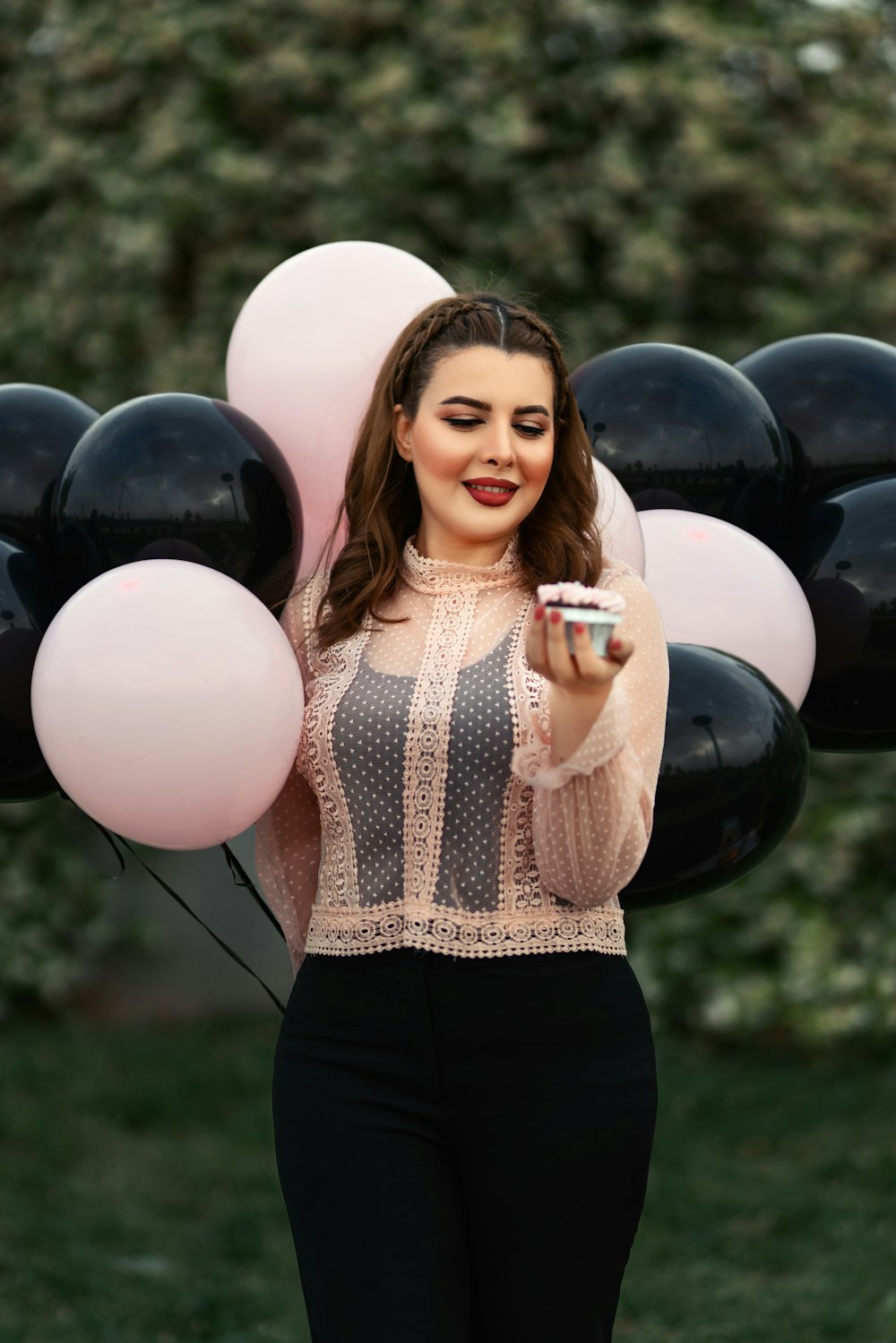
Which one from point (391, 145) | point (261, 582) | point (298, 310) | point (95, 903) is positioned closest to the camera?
point (261, 582)

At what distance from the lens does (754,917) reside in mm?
5410

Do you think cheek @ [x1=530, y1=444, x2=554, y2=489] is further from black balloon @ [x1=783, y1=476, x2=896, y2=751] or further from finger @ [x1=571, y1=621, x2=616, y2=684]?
black balloon @ [x1=783, y1=476, x2=896, y2=751]

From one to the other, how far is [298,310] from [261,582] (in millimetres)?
469

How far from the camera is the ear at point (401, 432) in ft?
7.21

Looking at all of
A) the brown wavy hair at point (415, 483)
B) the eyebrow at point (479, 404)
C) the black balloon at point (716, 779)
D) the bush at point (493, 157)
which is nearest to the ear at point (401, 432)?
the brown wavy hair at point (415, 483)

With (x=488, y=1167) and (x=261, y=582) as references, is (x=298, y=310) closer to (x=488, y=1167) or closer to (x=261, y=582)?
(x=261, y=582)

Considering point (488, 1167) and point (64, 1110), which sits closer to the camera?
point (488, 1167)

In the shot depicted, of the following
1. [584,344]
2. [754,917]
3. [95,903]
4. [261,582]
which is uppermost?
[261,582]

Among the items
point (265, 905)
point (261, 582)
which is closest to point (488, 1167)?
point (265, 905)

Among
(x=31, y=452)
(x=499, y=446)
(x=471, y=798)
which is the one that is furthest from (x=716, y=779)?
(x=31, y=452)

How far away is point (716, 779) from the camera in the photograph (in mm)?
2297

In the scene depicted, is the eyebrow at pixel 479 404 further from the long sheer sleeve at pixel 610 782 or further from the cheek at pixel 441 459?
the long sheer sleeve at pixel 610 782

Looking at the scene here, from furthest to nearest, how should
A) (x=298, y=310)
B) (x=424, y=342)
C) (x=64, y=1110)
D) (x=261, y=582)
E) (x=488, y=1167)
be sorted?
(x=64, y=1110), (x=298, y=310), (x=261, y=582), (x=424, y=342), (x=488, y=1167)

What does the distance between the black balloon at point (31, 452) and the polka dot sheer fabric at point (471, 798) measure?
0.56 metres
